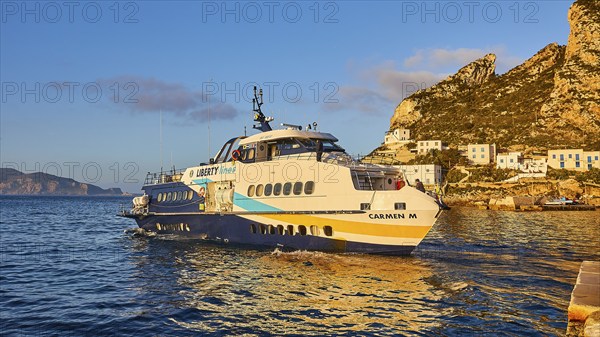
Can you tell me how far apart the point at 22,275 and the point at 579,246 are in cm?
3041

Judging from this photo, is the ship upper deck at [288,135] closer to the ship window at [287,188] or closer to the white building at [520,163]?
the ship window at [287,188]

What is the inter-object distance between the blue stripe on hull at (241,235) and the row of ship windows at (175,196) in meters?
1.25

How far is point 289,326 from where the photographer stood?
12281mm

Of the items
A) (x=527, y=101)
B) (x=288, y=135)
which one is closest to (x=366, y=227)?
(x=288, y=135)

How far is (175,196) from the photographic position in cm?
3173

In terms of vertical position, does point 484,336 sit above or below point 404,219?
below

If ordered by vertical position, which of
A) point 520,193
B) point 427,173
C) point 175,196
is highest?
point 427,173

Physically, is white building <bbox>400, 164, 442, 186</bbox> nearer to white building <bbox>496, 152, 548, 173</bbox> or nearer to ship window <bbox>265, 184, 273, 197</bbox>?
white building <bbox>496, 152, 548, 173</bbox>

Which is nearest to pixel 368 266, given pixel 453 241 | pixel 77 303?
pixel 77 303

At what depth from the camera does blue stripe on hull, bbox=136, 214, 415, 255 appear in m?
21.6

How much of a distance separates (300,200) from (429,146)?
360 feet

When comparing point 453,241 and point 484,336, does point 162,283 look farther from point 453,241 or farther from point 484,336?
point 453,241

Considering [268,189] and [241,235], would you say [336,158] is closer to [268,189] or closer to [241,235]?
[268,189]

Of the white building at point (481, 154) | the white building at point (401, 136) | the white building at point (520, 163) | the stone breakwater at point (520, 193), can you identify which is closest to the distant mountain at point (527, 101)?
the white building at point (401, 136)
